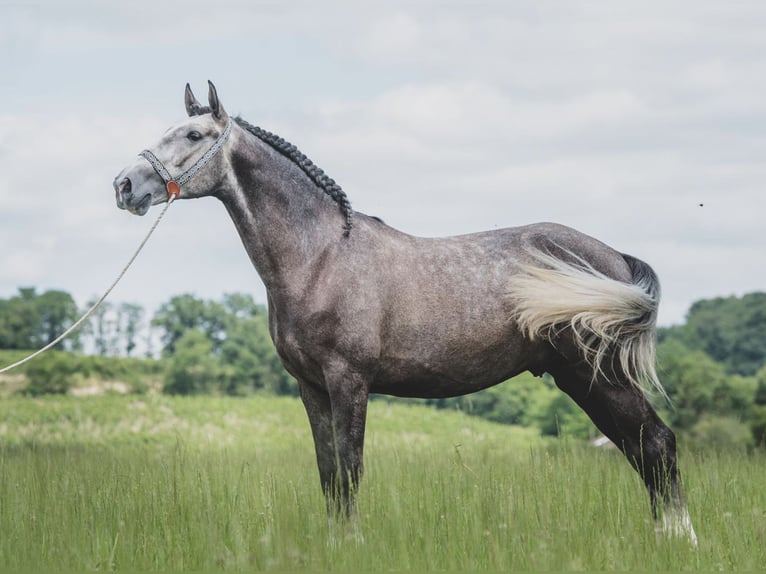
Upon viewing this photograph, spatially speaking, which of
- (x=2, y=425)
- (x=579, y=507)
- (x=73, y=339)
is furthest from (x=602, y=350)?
(x=73, y=339)

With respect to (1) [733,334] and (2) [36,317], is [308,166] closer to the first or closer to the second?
(2) [36,317]

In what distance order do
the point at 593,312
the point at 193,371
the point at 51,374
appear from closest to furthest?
the point at 593,312 < the point at 51,374 < the point at 193,371

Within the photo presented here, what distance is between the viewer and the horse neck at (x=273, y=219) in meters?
5.47

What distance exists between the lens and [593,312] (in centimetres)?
588

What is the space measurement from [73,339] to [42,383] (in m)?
4.32

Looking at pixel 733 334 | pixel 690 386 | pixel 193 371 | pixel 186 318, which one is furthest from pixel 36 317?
pixel 733 334

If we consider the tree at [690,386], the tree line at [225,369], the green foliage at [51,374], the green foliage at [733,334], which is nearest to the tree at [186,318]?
the tree line at [225,369]

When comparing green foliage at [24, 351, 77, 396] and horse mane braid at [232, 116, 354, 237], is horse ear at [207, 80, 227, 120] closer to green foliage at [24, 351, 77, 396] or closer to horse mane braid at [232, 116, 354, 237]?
horse mane braid at [232, 116, 354, 237]

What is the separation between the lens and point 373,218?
5949mm

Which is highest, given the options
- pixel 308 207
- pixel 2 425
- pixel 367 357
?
pixel 308 207

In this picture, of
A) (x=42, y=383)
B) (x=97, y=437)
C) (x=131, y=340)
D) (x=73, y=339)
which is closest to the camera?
(x=97, y=437)

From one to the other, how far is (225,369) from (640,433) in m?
32.6

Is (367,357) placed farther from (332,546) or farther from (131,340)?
(131,340)

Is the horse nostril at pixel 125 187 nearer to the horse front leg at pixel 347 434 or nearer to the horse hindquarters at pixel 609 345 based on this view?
the horse front leg at pixel 347 434
